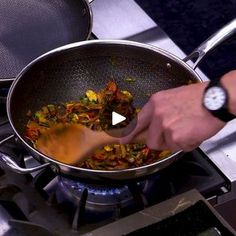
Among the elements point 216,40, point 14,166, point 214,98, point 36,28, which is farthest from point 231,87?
point 36,28

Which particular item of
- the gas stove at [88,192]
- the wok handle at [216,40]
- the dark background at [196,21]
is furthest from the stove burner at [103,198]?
the dark background at [196,21]

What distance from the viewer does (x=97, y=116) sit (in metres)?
1.07

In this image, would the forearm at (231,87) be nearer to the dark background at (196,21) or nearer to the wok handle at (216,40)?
the wok handle at (216,40)

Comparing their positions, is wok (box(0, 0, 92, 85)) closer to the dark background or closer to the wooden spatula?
the wooden spatula

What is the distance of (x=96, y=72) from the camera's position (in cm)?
117

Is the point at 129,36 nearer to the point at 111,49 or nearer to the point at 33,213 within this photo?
the point at 111,49

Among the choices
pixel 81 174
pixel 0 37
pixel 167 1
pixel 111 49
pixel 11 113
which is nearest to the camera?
pixel 81 174

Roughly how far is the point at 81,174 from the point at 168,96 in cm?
18

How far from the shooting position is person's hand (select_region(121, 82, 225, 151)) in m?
0.86

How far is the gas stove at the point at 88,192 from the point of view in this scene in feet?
3.06

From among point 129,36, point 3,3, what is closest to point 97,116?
point 129,36

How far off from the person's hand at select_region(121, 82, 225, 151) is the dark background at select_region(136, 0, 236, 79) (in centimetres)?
143

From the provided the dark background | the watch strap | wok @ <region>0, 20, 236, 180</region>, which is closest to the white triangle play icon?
wok @ <region>0, 20, 236, 180</region>

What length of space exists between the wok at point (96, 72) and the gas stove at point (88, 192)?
9 centimetres
